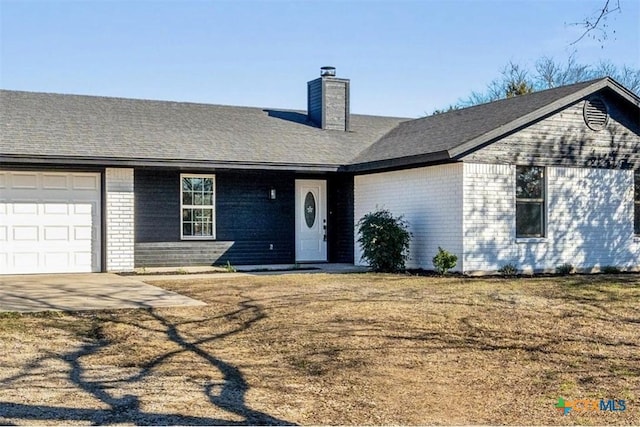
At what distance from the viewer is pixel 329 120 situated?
21.8m

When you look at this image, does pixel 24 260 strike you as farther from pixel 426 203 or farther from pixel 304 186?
pixel 426 203

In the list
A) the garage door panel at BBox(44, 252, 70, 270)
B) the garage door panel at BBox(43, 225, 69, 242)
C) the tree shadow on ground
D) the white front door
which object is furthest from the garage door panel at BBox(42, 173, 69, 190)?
the tree shadow on ground

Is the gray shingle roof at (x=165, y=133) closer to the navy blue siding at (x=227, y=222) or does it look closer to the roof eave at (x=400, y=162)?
the roof eave at (x=400, y=162)

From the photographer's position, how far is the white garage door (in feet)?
53.6

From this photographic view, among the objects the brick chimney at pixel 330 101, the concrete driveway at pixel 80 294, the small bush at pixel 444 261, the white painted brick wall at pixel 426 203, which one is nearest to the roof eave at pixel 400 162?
the white painted brick wall at pixel 426 203

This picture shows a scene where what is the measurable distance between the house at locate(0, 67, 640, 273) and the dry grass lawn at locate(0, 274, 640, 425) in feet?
14.4

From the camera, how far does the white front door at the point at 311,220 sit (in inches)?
790

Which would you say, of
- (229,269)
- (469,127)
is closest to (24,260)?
(229,269)

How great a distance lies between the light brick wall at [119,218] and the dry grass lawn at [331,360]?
5395mm

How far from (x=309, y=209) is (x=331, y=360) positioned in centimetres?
1210

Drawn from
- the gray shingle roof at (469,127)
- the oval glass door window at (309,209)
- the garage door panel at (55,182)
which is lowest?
the oval glass door window at (309,209)

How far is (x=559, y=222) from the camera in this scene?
17016 mm

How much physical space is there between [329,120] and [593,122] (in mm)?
7370

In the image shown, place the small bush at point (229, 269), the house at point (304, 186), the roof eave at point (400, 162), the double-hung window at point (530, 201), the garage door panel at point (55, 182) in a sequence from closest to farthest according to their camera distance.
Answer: the roof eave at point (400, 162)
the house at point (304, 186)
the garage door panel at point (55, 182)
the double-hung window at point (530, 201)
the small bush at point (229, 269)
